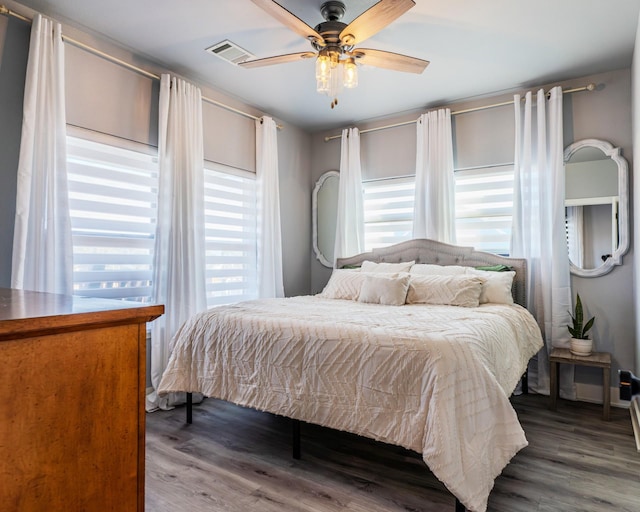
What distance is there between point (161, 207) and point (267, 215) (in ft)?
3.98

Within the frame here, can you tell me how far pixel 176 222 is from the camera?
3154 millimetres

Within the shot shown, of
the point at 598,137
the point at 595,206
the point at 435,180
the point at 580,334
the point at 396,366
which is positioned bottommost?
the point at 580,334

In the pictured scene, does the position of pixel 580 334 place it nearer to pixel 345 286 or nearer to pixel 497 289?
pixel 497 289

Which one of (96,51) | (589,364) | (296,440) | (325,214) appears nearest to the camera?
(296,440)

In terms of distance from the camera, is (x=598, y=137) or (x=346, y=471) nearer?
(x=346, y=471)

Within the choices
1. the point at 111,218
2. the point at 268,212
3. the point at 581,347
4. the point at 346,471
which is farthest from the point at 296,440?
the point at 268,212

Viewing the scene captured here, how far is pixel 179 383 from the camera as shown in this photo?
2531 mm

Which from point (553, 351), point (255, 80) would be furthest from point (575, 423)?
point (255, 80)

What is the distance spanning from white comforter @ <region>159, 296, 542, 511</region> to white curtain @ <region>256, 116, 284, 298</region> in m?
1.31

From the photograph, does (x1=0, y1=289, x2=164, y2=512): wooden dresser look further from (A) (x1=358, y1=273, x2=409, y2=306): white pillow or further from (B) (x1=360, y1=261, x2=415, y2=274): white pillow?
A: (B) (x1=360, y1=261, x2=415, y2=274): white pillow

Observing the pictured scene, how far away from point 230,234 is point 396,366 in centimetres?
252

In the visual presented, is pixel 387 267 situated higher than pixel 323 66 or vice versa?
pixel 323 66

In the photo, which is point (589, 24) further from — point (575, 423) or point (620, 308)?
point (575, 423)

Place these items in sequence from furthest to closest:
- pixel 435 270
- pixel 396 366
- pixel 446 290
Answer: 1. pixel 435 270
2. pixel 446 290
3. pixel 396 366
